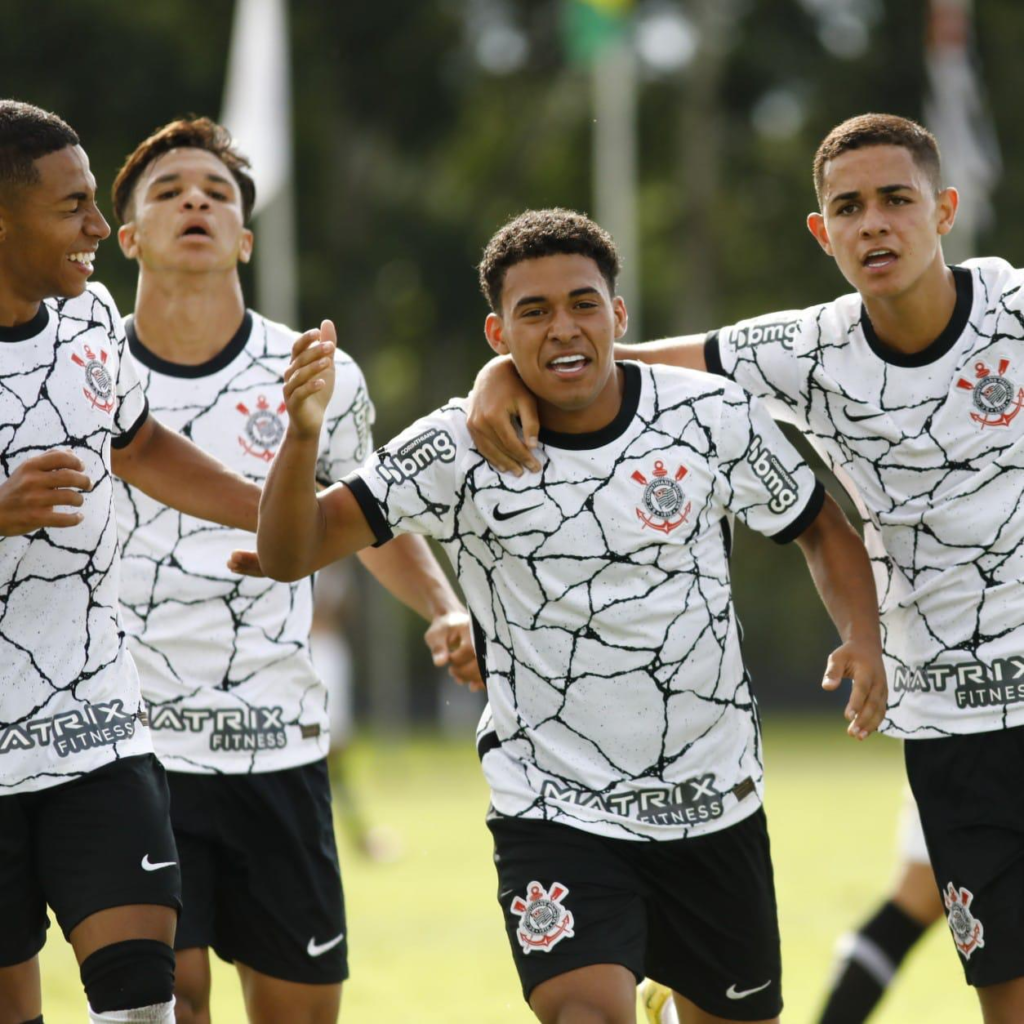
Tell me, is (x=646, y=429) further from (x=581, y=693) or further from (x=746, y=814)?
(x=746, y=814)

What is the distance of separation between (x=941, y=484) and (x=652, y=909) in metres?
1.36

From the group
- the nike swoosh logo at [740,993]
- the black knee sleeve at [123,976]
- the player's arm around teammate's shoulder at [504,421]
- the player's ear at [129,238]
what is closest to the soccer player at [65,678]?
the black knee sleeve at [123,976]

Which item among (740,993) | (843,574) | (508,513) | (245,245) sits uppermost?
(245,245)

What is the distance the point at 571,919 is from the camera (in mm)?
4812

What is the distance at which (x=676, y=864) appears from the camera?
499 cm

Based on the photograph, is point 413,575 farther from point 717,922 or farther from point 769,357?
point 717,922

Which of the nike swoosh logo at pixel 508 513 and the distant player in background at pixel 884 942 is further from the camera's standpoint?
the distant player in background at pixel 884 942

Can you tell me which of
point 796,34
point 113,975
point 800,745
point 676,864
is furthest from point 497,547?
point 796,34

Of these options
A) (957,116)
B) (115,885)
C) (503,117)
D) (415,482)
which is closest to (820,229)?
(415,482)

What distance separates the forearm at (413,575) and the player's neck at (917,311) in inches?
58.6

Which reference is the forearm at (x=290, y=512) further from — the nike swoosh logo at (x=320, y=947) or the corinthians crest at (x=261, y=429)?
the nike swoosh logo at (x=320, y=947)

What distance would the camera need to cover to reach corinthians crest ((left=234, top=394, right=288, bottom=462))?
5.95m

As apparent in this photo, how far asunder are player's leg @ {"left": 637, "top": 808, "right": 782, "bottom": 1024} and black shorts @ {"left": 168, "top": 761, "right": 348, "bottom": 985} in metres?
1.14

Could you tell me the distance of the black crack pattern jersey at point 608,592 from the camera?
16.2 ft
